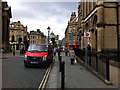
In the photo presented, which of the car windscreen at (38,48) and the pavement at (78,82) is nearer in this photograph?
the pavement at (78,82)

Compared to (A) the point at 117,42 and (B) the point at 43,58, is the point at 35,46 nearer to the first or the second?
(B) the point at 43,58

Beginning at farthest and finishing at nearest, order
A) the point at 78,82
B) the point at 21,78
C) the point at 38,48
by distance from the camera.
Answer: the point at 38,48
the point at 21,78
the point at 78,82

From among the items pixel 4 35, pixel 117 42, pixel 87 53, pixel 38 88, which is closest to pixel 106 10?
pixel 117 42

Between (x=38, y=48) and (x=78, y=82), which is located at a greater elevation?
(x=38, y=48)

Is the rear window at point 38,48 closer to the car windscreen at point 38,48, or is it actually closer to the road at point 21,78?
the car windscreen at point 38,48

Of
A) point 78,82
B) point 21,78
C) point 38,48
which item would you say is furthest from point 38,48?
point 78,82

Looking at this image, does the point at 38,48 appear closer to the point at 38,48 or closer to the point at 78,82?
the point at 38,48

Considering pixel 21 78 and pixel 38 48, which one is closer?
pixel 21 78

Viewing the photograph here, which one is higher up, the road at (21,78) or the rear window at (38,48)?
the rear window at (38,48)

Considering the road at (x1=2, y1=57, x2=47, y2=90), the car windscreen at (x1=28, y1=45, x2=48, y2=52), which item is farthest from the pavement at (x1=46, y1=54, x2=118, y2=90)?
the car windscreen at (x1=28, y1=45, x2=48, y2=52)

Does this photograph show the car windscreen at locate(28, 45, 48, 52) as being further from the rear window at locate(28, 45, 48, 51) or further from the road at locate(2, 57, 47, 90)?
the road at locate(2, 57, 47, 90)

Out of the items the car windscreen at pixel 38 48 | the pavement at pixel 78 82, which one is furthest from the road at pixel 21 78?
the car windscreen at pixel 38 48

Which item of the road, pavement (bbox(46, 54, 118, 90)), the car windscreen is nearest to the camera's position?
pavement (bbox(46, 54, 118, 90))

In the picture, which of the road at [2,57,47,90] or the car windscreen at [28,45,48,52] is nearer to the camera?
the road at [2,57,47,90]
